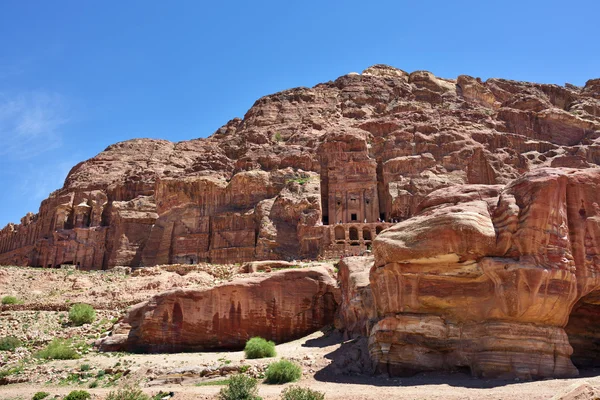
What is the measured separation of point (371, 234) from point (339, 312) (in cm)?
2523

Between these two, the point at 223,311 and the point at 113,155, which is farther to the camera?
the point at 113,155

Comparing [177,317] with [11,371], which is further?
[177,317]

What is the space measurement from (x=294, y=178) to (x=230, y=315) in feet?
111

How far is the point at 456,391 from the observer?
17500 mm

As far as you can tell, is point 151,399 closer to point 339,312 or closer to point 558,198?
point 339,312

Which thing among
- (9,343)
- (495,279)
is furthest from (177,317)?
(495,279)

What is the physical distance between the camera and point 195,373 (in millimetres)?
23609

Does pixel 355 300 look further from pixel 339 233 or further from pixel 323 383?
pixel 339 233

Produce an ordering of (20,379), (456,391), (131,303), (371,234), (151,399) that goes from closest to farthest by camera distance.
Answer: (456,391)
(151,399)
(20,379)
(131,303)
(371,234)

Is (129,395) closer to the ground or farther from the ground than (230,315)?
closer to the ground

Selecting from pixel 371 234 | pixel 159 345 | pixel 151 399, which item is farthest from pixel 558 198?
pixel 371 234

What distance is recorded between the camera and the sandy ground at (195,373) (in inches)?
693

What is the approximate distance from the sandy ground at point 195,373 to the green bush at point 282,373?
0.51 m

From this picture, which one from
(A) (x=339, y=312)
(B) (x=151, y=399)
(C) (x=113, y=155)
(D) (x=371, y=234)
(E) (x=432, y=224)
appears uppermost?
(C) (x=113, y=155)
